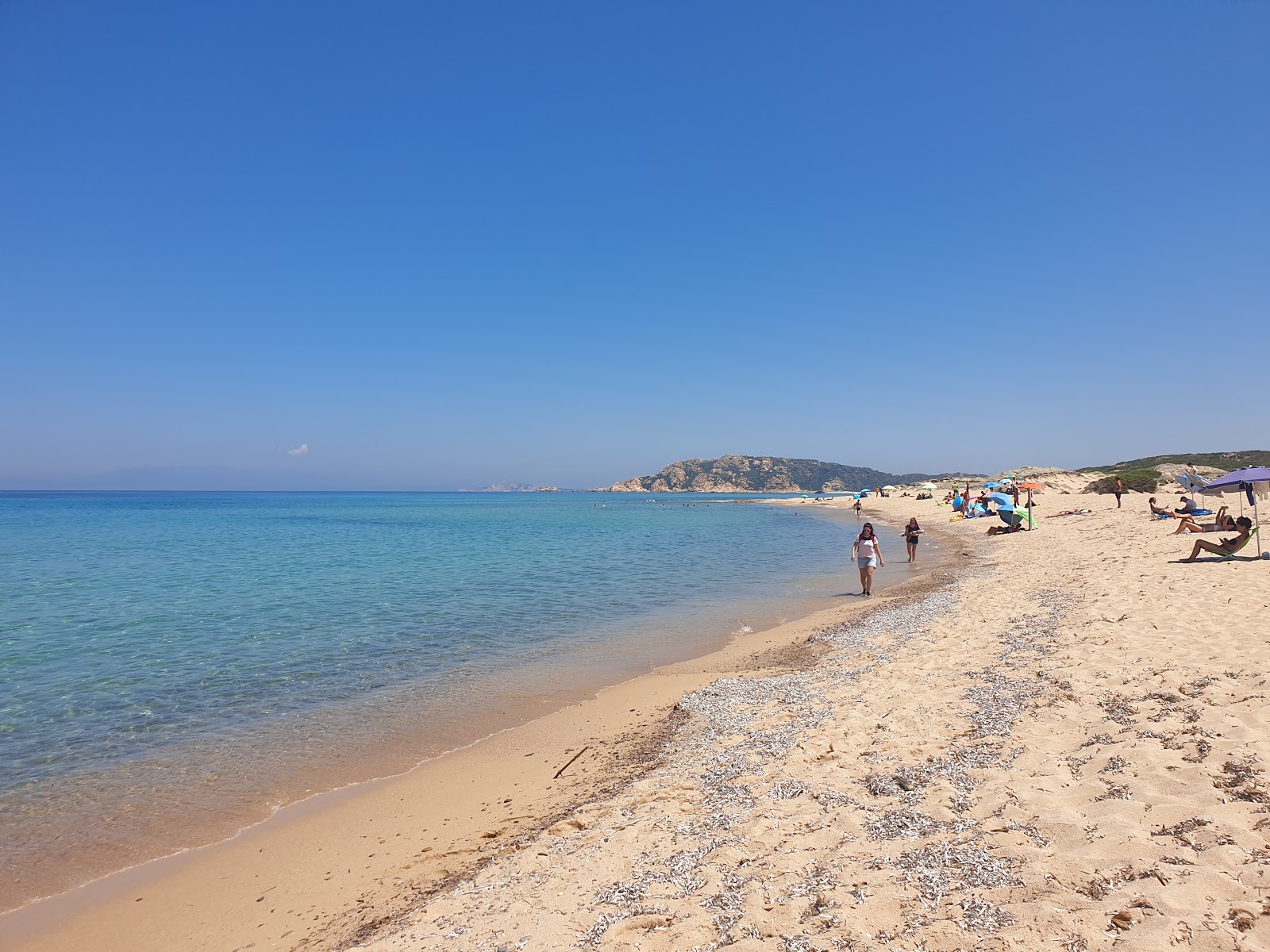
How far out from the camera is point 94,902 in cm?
555

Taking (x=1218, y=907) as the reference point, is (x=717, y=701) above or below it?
below

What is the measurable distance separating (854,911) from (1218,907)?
71.7 inches

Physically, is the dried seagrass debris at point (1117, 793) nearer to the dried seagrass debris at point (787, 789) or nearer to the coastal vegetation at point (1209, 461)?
the dried seagrass debris at point (787, 789)

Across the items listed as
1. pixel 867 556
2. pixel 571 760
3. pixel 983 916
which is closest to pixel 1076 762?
pixel 983 916

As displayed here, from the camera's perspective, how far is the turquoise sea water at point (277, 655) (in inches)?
299

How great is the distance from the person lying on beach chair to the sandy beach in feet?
29.8

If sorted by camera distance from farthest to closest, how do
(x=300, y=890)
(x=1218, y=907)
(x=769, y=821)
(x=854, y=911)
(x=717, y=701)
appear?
1. (x=717, y=701)
2. (x=300, y=890)
3. (x=769, y=821)
4. (x=854, y=911)
5. (x=1218, y=907)

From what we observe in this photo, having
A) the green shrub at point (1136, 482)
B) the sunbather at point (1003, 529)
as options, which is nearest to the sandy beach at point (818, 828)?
the sunbather at point (1003, 529)

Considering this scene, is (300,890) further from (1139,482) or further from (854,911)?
(1139,482)

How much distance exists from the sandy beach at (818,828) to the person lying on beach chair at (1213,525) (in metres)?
9.09

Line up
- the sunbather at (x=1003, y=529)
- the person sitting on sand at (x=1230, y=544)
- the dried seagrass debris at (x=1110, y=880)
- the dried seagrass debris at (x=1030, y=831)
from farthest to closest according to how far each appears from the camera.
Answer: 1. the sunbather at (x=1003, y=529)
2. the person sitting on sand at (x=1230, y=544)
3. the dried seagrass debris at (x=1030, y=831)
4. the dried seagrass debris at (x=1110, y=880)

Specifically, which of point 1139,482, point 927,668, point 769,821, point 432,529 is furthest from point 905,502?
point 769,821

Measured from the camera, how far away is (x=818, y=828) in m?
4.88

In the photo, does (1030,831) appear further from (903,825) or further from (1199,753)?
(1199,753)
